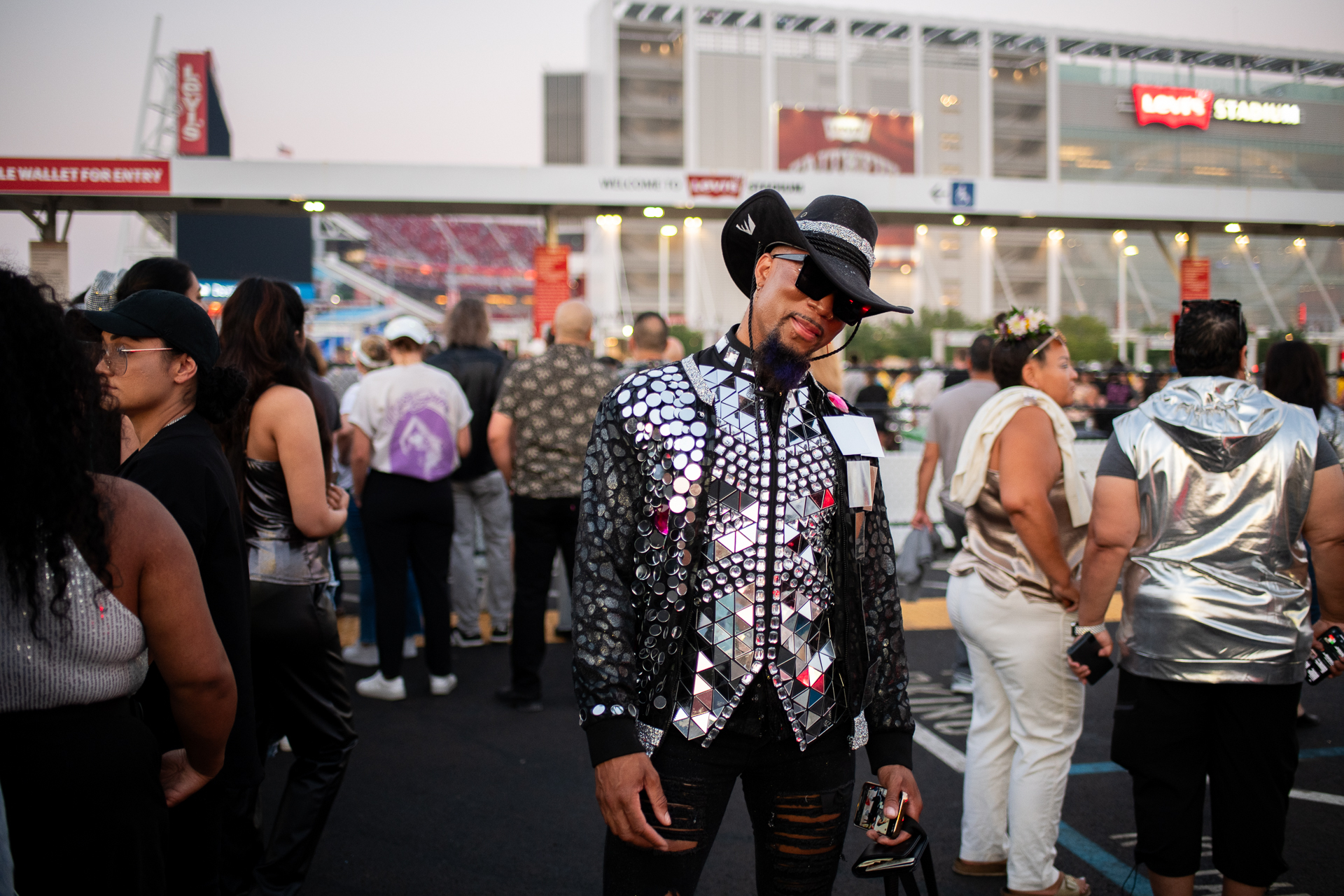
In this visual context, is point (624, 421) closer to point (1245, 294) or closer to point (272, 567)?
point (272, 567)

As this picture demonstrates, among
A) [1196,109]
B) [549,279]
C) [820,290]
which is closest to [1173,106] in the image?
[1196,109]

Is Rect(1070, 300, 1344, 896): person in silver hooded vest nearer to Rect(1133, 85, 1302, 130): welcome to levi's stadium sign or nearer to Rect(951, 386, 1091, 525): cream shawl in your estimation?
Rect(951, 386, 1091, 525): cream shawl

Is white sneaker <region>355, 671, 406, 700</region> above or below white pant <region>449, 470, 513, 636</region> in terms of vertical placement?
below

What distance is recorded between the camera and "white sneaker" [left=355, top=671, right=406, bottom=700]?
5.03 meters

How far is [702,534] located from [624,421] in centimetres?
25

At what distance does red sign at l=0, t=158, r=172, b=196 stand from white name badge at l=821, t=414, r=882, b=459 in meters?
11.9

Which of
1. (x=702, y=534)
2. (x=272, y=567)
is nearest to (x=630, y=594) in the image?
(x=702, y=534)

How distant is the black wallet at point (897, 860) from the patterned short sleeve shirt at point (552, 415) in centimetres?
329

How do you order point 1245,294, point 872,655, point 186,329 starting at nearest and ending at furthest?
point 872,655, point 186,329, point 1245,294

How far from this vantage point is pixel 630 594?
1.67 m

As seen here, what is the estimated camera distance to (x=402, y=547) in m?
4.91

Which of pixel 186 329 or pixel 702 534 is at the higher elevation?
pixel 186 329

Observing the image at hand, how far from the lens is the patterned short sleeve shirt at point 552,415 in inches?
191

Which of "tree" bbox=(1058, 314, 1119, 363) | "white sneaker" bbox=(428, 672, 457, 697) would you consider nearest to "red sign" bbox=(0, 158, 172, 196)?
"white sneaker" bbox=(428, 672, 457, 697)
